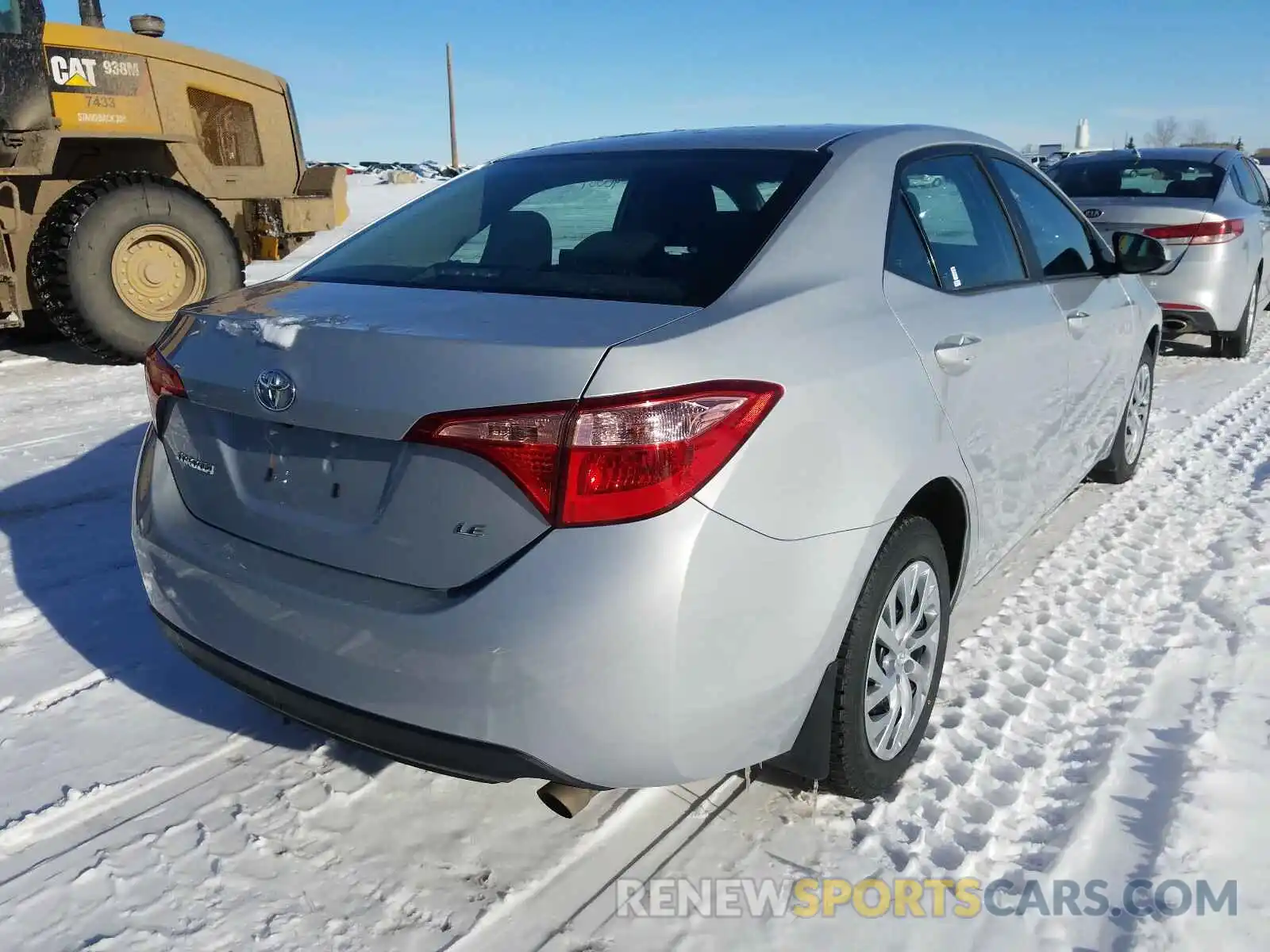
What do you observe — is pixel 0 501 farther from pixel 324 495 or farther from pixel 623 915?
pixel 623 915

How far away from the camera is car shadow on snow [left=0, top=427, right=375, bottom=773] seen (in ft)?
9.08

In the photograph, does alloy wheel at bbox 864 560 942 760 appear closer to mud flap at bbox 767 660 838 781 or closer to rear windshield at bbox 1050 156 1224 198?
mud flap at bbox 767 660 838 781

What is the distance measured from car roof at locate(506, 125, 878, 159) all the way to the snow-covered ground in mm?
1595

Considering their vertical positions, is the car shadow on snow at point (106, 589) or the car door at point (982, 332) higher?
the car door at point (982, 332)

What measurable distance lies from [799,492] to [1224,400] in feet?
18.4

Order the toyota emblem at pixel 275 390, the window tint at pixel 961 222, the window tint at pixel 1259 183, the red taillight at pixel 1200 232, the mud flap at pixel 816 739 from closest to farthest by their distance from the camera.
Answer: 1. the toyota emblem at pixel 275 390
2. the mud flap at pixel 816 739
3. the window tint at pixel 961 222
4. the red taillight at pixel 1200 232
5. the window tint at pixel 1259 183

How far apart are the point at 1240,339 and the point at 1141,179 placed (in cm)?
140

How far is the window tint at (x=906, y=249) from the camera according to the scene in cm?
245

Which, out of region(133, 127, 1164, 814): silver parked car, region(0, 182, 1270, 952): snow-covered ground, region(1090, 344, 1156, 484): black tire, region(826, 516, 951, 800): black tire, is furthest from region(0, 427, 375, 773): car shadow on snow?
region(1090, 344, 1156, 484): black tire

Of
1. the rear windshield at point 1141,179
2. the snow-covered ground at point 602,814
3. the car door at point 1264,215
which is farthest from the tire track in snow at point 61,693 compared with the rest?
the car door at point 1264,215

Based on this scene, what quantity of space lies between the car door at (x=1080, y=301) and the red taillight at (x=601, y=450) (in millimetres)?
1951

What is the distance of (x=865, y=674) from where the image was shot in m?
2.22

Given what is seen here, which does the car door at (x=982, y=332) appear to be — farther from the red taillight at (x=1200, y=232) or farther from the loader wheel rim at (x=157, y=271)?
the loader wheel rim at (x=157, y=271)

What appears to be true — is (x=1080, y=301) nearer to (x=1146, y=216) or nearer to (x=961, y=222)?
(x=961, y=222)
